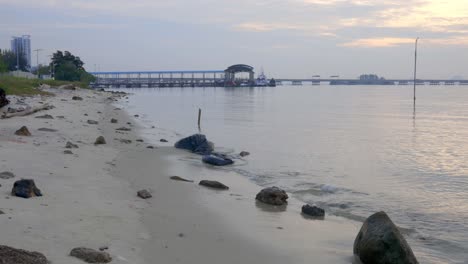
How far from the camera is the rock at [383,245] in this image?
732 centimetres

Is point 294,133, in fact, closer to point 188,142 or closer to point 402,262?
point 188,142

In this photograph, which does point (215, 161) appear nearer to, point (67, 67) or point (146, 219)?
point (146, 219)

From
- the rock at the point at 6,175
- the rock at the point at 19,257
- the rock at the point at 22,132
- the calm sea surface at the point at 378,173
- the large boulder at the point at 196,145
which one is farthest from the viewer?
the large boulder at the point at 196,145

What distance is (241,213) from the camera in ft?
35.2

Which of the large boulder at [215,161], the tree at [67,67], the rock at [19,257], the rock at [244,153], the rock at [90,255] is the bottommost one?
the rock at [244,153]

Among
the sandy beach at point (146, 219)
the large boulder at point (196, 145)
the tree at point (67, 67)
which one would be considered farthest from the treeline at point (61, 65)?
the sandy beach at point (146, 219)

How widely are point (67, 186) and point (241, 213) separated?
375 cm

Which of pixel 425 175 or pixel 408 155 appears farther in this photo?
pixel 408 155

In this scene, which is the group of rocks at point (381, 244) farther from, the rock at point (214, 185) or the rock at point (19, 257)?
the rock at point (214, 185)

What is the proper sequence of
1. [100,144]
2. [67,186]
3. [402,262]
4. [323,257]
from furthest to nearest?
[100,144], [67,186], [323,257], [402,262]

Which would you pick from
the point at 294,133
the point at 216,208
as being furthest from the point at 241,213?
the point at 294,133

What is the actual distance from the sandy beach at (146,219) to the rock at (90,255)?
0.12 meters

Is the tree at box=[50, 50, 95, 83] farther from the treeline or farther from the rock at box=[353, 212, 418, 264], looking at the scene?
the rock at box=[353, 212, 418, 264]

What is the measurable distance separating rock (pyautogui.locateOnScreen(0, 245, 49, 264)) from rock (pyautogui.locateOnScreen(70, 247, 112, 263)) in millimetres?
523
